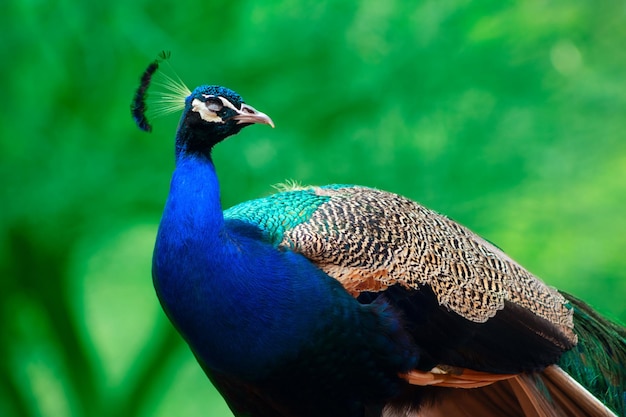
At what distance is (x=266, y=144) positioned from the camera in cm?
326

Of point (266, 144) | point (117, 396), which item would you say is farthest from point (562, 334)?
point (117, 396)

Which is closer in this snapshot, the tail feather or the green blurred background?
the tail feather

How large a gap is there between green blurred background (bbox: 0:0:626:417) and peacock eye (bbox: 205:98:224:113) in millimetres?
1409

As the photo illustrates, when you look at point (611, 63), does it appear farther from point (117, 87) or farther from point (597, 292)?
point (117, 87)

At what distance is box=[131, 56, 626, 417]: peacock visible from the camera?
69.7 inches

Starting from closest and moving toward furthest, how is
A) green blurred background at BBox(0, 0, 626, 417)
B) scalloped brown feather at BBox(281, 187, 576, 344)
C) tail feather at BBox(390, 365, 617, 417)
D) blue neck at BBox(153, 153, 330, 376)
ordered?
blue neck at BBox(153, 153, 330, 376) → scalloped brown feather at BBox(281, 187, 576, 344) → tail feather at BBox(390, 365, 617, 417) → green blurred background at BBox(0, 0, 626, 417)

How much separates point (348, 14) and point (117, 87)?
100 centimetres

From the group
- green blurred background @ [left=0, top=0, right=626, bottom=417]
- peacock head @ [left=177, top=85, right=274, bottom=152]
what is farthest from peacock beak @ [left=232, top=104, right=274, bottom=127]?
green blurred background @ [left=0, top=0, right=626, bottom=417]

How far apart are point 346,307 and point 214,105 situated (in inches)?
21.5

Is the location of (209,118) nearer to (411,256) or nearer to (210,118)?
(210,118)

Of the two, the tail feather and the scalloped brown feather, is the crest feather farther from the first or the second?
the tail feather

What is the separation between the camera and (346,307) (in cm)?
181

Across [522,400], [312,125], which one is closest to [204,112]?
[522,400]

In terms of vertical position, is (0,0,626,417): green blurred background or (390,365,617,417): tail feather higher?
(0,0,626,417): green blurred background
